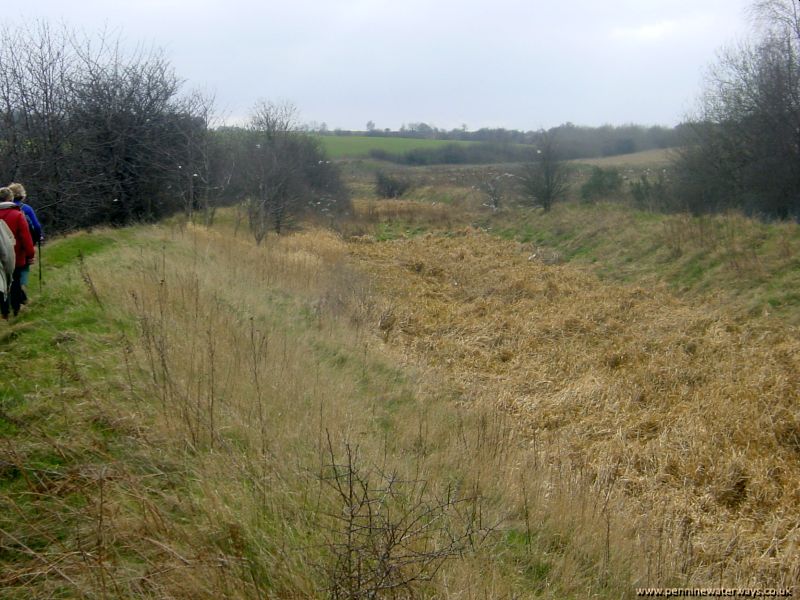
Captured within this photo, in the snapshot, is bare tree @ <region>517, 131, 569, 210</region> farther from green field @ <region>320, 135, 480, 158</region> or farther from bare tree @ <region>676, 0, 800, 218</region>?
green field @ <region>320, 135, 480, 158</region>

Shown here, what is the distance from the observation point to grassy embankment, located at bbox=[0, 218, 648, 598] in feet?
9.34

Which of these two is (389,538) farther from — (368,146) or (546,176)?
(368,146)

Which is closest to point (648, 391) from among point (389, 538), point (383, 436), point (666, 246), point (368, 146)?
point (383, 436)

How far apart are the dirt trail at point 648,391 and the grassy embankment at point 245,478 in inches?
40.6

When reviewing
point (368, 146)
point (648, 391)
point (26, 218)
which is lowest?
point (648, 391)

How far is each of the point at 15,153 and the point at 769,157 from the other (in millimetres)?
22348

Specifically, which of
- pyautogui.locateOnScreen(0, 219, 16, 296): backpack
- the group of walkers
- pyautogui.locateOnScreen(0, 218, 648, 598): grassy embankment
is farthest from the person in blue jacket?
pyautogui.locateOnScreen(0, 219, 16, 296): backpack

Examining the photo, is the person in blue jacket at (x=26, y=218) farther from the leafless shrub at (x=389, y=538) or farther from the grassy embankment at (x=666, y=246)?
the grassy embankment at (x=666, y=246)

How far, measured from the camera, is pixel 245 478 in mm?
3613

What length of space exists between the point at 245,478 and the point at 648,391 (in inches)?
261

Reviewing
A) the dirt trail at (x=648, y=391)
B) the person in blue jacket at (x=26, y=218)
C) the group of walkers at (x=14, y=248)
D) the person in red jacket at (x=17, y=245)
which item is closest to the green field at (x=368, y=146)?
the dirt trail at (x=648, y=391)

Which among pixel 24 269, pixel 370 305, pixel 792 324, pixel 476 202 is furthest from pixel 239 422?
pixel 476 202

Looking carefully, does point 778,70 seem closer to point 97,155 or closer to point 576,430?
point 576,430

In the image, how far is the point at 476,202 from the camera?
3859cm
